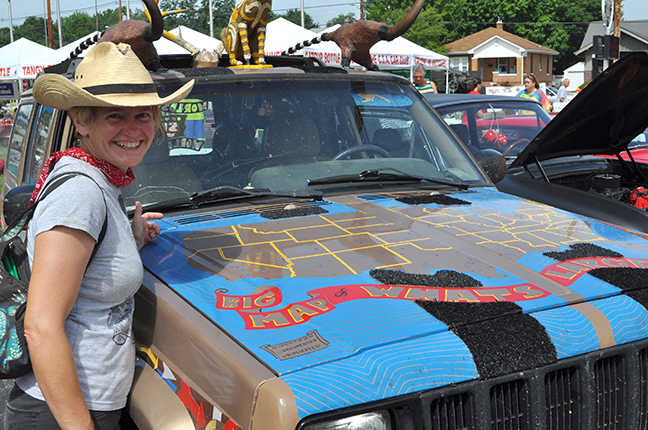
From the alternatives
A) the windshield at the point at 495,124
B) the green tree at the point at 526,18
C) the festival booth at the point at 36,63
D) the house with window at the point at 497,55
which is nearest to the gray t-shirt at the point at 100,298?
the windshield at the point at 495,124

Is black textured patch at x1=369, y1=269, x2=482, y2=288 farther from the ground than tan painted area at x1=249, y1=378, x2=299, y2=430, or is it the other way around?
black textured patch at x1=369, y1=269, x2=482, y2=288

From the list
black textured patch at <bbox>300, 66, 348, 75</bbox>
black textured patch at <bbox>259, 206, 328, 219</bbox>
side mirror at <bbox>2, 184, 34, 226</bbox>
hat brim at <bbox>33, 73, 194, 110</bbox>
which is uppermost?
black textured patch at <bbox>300, 66, 348, 75</bbox>

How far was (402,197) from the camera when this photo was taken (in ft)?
10.1

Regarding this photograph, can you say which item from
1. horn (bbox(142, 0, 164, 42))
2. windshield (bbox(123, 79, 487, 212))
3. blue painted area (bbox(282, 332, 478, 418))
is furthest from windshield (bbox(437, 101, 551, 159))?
blue painted area (bbox(282, 332, 478, 418))

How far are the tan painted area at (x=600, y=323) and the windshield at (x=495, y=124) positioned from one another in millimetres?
4940

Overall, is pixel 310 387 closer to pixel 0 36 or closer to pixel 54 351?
pixel 54 351

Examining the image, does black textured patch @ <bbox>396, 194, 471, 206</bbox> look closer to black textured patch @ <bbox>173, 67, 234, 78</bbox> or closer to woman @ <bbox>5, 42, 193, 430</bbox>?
black textured patch @ <bbox>173, 67, 234, 78</bbox>

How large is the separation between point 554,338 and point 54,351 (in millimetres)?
1299

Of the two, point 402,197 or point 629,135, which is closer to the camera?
point 402,197

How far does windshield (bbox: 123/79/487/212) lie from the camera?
2.99 meters

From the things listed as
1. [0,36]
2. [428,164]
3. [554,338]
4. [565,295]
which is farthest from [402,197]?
[0,36]

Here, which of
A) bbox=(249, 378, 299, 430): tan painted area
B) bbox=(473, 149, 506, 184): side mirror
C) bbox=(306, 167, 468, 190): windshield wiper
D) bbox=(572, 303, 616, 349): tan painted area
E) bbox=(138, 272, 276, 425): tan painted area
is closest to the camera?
bbox=(249, 378, 299, 430): tan painted area

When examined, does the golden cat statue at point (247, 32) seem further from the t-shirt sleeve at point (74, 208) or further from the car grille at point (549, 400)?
the car grille at point (549, 400)

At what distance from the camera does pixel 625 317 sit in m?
1.91
